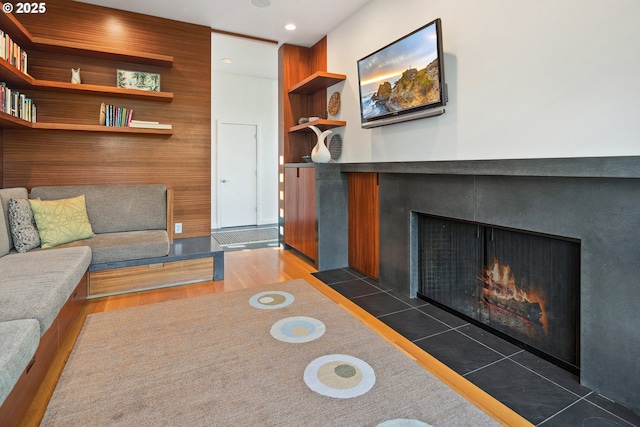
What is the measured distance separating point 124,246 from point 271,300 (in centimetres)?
129

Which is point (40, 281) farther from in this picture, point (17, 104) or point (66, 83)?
point (66, 83)

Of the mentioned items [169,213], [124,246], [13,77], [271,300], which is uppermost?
[13,77]

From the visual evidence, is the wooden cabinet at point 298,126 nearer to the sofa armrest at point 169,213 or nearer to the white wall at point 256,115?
the sofa armrest at point 169,213

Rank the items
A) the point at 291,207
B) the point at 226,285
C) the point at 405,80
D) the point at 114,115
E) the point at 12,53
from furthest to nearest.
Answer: the point at 291,207 < the point at 114,115 < the point at 226,285 < the point at 12,53 < the point at 405,80

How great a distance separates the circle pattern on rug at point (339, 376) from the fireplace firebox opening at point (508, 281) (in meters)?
0.98

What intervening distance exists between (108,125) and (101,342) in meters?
2.22

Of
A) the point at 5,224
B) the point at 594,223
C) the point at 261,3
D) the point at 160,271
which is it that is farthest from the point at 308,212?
the point at 594,223

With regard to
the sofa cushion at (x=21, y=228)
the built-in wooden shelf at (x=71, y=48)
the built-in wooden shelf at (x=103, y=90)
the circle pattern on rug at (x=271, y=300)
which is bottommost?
the circle pattern on rug at (x=271, y=300)

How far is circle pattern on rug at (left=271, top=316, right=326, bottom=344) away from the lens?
2025 mm

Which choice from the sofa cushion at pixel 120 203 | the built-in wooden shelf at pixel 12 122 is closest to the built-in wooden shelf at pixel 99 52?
the built-in wooden shelf at pixel 12 122

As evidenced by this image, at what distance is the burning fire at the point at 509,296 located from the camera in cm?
194

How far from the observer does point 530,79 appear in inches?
74.0

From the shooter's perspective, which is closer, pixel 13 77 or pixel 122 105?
pixel 13 77

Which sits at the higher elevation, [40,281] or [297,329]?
[40,281]
